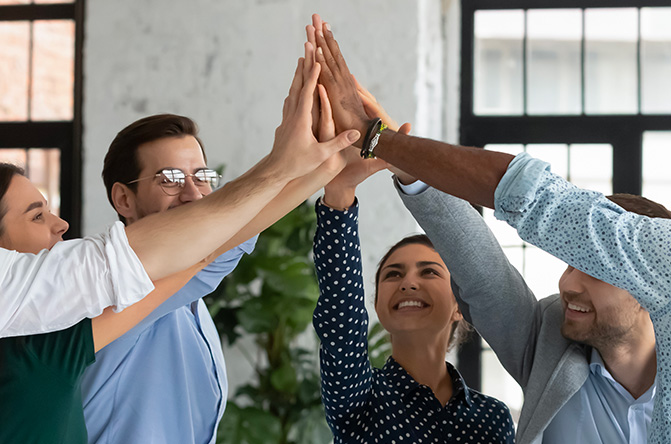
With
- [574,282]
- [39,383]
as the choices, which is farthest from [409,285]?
[39,383]

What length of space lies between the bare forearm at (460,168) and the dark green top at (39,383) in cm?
63

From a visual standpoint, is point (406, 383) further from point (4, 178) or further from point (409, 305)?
point (4, 178)

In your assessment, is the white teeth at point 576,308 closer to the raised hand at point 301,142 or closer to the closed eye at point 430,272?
the closed eye at point 430,272

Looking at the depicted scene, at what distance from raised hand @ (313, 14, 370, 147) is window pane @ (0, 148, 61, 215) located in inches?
123

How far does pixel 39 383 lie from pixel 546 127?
3.54m

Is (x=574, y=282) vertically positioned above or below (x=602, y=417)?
above

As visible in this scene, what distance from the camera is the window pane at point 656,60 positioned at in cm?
418

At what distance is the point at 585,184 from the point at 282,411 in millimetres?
2084

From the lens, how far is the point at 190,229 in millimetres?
1165

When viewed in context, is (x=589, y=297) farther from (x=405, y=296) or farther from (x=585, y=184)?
(x=585, y=184)

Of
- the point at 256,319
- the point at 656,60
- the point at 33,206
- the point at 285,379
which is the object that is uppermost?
the point at 656,60

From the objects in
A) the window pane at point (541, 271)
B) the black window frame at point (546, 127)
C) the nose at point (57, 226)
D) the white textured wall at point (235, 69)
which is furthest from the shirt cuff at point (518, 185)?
the window pane at point (541, 271)

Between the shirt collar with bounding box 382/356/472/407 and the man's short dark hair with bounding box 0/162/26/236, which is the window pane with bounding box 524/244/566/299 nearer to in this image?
the shirt collar with bounding box 382/356/472/407

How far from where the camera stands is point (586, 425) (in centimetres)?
142
